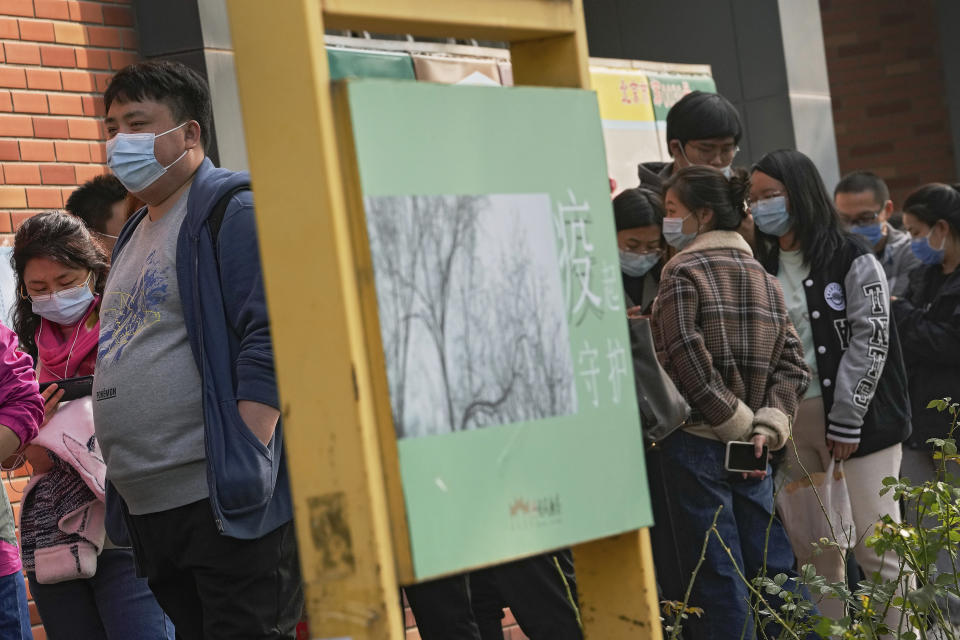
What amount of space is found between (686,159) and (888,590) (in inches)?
104

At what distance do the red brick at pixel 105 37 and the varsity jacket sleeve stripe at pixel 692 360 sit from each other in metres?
2.45

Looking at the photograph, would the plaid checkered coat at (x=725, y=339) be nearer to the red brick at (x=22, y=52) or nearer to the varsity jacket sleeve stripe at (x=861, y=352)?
the varsity jacket sleeve stripe at (x=861, y=352)

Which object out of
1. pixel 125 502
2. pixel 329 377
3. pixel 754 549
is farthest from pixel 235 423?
pixel 754 549

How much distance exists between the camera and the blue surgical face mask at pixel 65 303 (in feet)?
12.4

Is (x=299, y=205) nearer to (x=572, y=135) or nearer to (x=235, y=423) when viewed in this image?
(x=572, y=135)

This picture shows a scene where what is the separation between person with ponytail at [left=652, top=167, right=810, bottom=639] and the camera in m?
4.04

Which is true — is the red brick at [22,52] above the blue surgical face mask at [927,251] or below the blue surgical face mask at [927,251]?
above

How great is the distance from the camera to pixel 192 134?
3.00 m

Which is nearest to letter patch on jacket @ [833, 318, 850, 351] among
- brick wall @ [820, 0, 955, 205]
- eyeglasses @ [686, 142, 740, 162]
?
eyeglasses @ [686, 142, 740, 162]

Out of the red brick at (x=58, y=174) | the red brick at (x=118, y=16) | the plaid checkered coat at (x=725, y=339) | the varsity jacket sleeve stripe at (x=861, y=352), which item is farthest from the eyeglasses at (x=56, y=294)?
the varsity jacket sleeve stripe at (x=861, y=352)

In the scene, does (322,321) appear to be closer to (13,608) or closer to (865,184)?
(13,608)

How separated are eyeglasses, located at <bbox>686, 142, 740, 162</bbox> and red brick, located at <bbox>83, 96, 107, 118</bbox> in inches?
91.3

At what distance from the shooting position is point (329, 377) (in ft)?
5.40

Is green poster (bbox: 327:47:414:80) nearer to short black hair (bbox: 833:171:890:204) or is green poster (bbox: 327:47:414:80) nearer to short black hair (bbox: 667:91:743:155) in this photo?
short black hair (bbox: 667:91:743:155)
